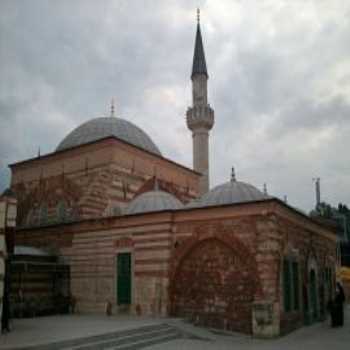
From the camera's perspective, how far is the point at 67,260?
54.8 feet

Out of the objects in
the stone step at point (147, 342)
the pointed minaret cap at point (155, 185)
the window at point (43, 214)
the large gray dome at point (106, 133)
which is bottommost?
the stone step at point (147, 342)

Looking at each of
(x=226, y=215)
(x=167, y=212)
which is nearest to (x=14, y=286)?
(x=167, y=212)

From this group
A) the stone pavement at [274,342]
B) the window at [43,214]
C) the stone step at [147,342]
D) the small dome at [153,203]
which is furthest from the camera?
the window at [43,214]

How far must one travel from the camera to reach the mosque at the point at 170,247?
12.6 metres

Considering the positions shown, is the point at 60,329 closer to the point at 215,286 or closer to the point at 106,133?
the point at 215,286

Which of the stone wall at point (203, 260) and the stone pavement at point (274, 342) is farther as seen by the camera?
the stone wall at point (203, 260)

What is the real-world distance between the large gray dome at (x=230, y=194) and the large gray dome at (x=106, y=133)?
8.26 metres

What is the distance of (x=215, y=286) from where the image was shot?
1323 centimetres

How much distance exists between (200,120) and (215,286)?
17.0m

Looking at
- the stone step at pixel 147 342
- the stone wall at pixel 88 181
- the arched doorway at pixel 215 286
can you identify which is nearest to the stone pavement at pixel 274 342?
the stone step at pixel 147 342

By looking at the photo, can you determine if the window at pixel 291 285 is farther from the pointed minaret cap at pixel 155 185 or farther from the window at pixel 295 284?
the pointed minaret cap at pixel 155 185

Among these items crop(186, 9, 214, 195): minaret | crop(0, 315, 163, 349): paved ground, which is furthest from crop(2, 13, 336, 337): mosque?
crop(186, 9, 214, 195): minaret

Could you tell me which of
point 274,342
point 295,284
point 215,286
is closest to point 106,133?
point 215,286

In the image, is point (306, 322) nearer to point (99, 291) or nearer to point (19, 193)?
point (99, 291)
